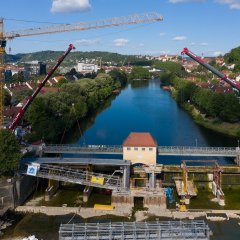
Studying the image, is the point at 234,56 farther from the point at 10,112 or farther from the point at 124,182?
the point at 124,182

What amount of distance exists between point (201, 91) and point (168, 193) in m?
31.2

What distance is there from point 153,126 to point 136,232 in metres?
30.6

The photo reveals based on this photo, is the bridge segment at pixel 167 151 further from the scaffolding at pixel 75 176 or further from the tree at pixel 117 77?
the tree at pixel 117 77

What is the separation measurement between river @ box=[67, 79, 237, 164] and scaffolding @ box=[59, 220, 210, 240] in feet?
53.6

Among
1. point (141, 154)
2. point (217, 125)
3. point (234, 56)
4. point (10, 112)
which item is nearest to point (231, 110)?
point (217, 125)

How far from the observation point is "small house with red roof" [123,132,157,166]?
26234 mm

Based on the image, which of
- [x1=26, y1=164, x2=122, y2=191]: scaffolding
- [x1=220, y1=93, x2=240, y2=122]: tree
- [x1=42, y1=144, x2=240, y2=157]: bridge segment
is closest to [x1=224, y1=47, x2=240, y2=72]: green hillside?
[x1=220, y1=93, x2=240, y2=122]: tree

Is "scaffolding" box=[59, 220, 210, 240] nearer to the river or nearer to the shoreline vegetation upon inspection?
the river

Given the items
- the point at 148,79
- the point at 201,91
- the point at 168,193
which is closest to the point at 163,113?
the point at 201,91

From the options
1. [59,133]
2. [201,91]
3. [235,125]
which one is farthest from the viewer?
[201,91]

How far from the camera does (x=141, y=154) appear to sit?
26484 millimetres

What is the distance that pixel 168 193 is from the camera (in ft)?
79.0

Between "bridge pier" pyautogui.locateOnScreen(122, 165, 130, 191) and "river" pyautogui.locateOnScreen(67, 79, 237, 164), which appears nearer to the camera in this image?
"bridge pier" pyautogui.locateOnScreen(122, 165, 130, 191)

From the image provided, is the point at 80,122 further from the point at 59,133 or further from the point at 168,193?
the point at 168,193
